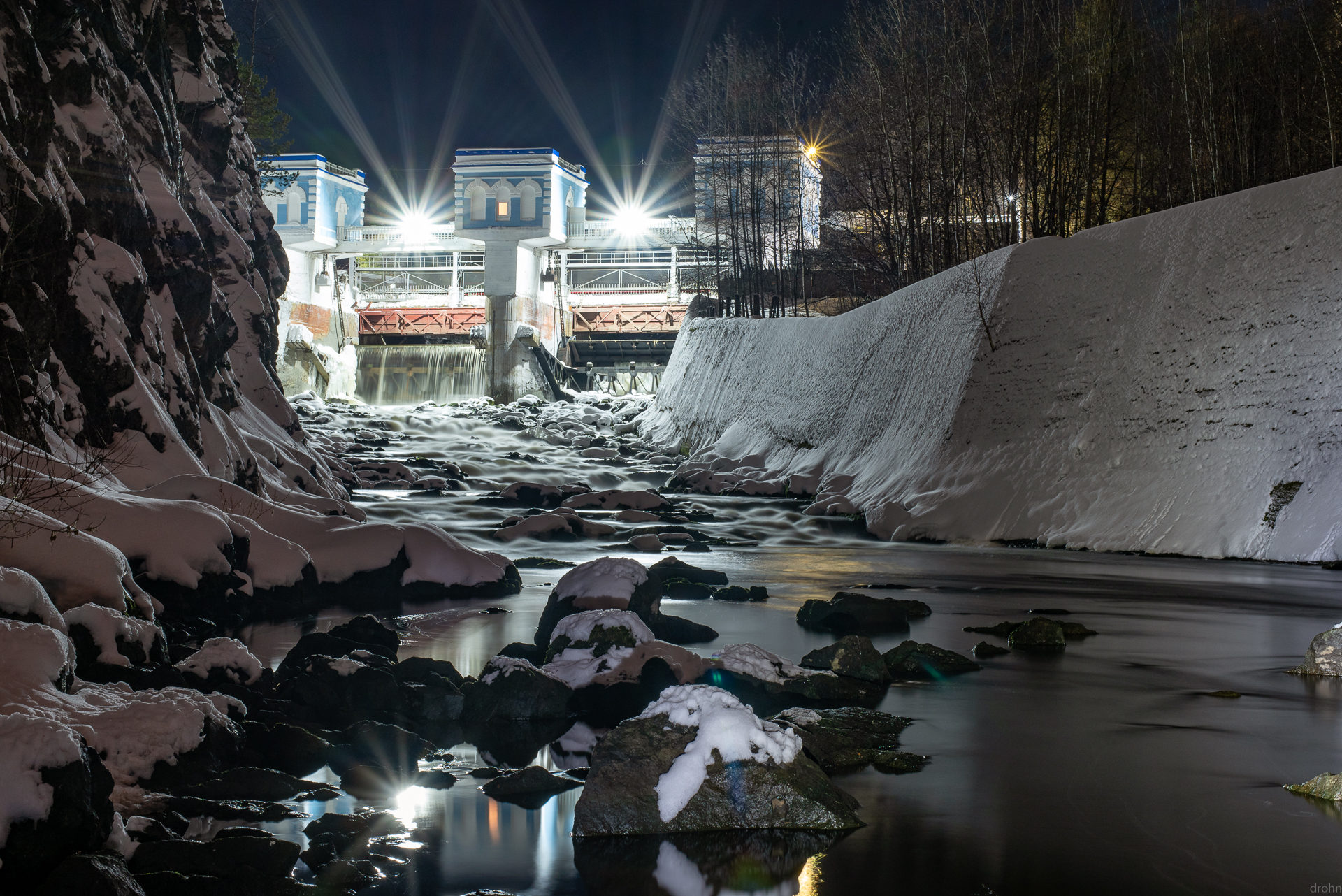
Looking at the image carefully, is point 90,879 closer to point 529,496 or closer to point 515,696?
point 515,696

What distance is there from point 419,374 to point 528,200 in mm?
7777

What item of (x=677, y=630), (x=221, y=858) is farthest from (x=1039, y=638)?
(x=221, y=858)

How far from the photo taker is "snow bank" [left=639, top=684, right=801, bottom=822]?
2.91 m

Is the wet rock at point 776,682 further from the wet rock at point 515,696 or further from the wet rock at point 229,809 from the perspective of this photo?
the wet rock at point 229,809

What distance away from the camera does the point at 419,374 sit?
129ft

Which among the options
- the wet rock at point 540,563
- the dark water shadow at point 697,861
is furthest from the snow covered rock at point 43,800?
the wet rock at point 540,563

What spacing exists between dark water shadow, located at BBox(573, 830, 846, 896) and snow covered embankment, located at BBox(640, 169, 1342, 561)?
6081mm

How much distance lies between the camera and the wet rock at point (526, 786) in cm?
322

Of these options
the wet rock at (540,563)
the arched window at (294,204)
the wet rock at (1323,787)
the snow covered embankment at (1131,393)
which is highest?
the arched window at (294,204)

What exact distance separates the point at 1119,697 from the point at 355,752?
3.07 meters

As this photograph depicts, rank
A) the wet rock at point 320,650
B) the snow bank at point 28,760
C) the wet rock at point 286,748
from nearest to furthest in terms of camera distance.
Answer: the snow bank at point 28,760 < the wet rock at point 286,748 < the wet rock at point 320,650

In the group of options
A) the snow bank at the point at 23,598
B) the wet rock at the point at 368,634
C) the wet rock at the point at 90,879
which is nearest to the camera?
the wet rock at the point at 90,879

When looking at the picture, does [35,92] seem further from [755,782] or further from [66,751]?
[755,782]

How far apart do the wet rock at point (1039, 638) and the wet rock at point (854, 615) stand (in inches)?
29.3
